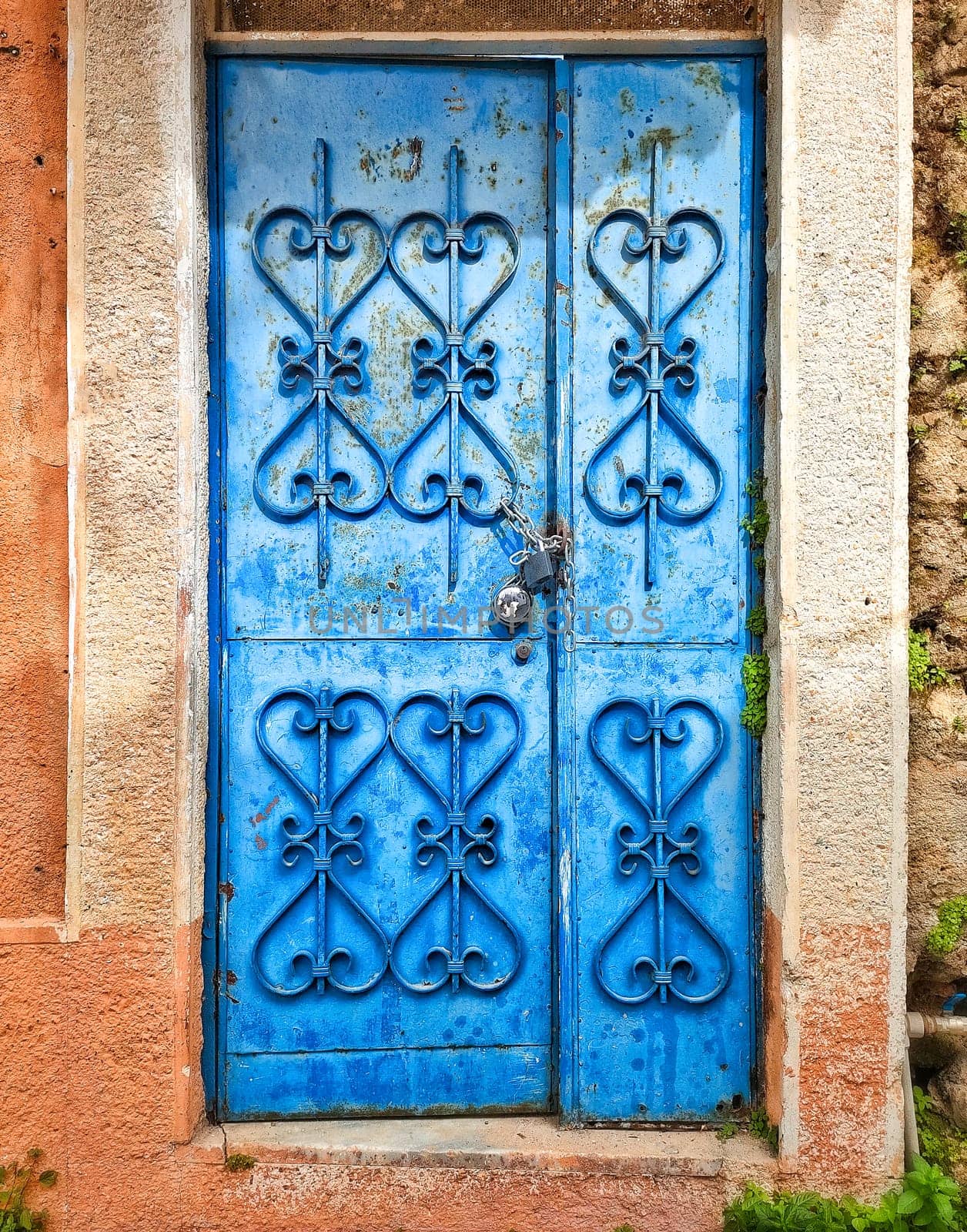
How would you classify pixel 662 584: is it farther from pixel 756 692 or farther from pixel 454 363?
pixel 454 363

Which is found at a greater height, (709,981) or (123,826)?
(123,826)

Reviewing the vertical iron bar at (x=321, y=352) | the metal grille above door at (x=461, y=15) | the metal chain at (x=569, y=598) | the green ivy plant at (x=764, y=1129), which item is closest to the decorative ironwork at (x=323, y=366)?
the vertical iron bar at (x=321, y=352)

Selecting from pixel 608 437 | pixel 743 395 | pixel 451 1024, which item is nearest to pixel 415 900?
pixel 451 1024

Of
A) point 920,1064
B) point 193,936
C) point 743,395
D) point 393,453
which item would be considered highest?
point 743,395

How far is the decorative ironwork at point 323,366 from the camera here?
2.34 meters

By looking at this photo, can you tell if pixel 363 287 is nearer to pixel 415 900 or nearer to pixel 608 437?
pixel 608 437

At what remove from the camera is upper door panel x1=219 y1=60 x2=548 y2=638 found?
2.34 m

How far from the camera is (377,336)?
2.37 m

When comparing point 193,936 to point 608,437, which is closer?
point 193,936

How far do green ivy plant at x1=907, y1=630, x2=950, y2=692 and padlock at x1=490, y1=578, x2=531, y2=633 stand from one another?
1028 mm

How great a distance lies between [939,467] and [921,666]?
548 mm

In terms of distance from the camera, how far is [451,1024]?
7.66 ft

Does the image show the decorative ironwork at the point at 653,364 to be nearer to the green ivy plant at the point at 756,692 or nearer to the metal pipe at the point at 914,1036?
the green ivy plant at the point at 756,692

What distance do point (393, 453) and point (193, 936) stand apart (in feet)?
4.70
